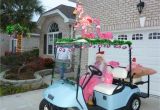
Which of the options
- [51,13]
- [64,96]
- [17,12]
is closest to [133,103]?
[64,96]

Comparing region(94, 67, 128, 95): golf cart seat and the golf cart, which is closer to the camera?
the golf cart

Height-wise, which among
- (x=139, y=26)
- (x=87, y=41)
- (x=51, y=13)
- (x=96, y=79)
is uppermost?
(x=51, y=13)

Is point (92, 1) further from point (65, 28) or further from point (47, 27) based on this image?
point (47, 27)

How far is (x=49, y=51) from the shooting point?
734 inches

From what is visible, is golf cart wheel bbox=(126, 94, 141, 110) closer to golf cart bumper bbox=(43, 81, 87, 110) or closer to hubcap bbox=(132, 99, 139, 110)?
hubcap bbox=(132, 99, 139, 110)

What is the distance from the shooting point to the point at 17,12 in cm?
1723

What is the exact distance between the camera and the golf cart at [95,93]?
5.84m

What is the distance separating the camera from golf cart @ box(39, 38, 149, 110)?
5.84 meters

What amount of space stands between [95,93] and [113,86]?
0.47 meters

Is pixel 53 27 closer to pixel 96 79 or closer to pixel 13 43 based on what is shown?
pixel 13 43

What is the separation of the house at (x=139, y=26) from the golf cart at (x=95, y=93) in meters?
2.27

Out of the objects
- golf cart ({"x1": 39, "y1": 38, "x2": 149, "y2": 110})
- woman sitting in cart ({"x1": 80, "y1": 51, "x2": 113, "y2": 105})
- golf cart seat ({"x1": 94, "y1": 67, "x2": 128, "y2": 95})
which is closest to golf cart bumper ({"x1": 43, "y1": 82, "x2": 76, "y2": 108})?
golf cart ({"x1": 39, "y1": 38, "x2": 149, "y2": 110})

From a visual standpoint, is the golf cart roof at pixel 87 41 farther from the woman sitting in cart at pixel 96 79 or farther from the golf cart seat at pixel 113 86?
the golf cart seat at pixel 113 86

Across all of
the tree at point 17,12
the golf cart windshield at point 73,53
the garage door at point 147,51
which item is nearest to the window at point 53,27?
the tree at point 17,12
